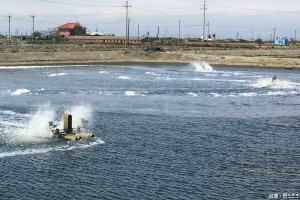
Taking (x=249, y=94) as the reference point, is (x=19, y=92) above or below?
above

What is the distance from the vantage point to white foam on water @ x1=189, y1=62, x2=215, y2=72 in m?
95.4

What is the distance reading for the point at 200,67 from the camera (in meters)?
97.5

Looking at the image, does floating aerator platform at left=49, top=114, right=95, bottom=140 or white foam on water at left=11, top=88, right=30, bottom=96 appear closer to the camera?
floating aerator platform at left=49, top=114, right=95, bottom=140

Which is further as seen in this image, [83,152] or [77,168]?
[83,152]

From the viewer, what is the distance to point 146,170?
24094 mm

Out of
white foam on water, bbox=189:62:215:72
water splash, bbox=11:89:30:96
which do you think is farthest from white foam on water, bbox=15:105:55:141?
white foam on water, bbox=189:62:215:72

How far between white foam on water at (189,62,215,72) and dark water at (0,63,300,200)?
40.1m

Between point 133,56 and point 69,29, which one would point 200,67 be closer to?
point 133,56

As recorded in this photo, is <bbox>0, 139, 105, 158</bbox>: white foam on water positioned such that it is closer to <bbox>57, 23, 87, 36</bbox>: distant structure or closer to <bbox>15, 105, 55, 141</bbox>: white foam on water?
<bbox>15, 105, 55, 141</bbox>: white foam on water

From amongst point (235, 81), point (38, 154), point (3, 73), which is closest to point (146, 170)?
point (38, 154)

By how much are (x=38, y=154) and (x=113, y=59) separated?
277 ft

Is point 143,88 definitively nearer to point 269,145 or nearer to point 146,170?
point 269,145

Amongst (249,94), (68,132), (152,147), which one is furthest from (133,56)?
(152,147)

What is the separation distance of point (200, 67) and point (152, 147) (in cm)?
7016
